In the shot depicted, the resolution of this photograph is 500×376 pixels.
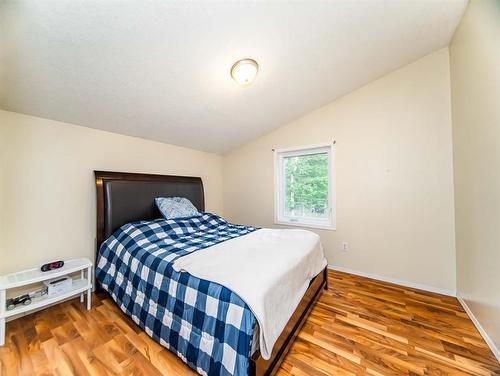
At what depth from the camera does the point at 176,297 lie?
1.42 m

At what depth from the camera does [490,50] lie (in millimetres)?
1433

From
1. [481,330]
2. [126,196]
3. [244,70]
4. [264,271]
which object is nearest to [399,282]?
[481,330]

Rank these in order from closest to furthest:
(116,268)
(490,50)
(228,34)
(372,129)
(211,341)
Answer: (211,341) → (490,50) → (228,34) → (116,268) → (372,129)

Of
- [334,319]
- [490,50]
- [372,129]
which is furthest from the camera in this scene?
[372,129]

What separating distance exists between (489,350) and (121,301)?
116 inches

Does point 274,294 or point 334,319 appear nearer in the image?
point 274,294

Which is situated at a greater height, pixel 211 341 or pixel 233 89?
pixel 233 89

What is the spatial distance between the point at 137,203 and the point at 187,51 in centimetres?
179

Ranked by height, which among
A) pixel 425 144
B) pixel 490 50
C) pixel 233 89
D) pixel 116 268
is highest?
pixel 233 89

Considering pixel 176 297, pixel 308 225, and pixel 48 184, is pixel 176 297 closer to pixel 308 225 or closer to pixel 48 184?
pixel 48 184

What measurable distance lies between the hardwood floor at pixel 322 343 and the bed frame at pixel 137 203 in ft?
0.48

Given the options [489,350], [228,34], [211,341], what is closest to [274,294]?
[211,341]

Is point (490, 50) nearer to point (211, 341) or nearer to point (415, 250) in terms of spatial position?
point (415, 250)

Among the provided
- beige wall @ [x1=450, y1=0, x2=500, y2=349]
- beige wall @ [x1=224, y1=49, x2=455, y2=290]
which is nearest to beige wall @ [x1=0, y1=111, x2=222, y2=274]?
beige wall @ [x1=224, y1=49, x2=455, y2=290]
